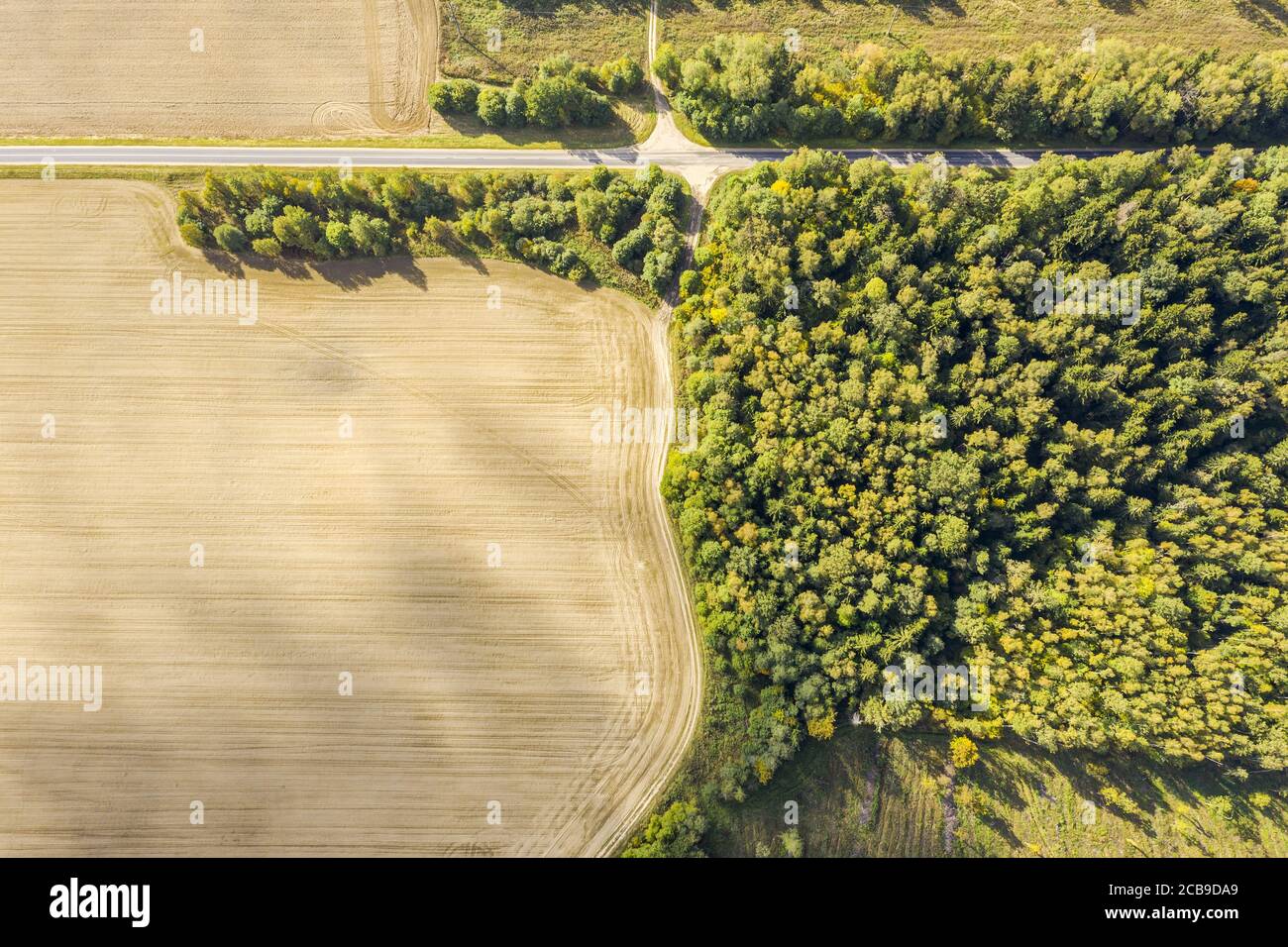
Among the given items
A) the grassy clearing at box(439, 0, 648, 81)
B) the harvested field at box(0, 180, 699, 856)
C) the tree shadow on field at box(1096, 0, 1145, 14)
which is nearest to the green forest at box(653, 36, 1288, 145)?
the tree shadow on field at box(1096, 0, 1145, 14)

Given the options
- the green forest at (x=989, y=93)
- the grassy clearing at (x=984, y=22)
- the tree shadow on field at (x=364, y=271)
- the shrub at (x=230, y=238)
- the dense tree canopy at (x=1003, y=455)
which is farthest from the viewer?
the grassy clearing at (x=984, y=22)

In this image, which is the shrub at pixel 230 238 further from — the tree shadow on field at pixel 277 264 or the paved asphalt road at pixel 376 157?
the paved asphalt road at pixel 376 157

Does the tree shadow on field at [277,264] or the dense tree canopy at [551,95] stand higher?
the dense tree canopy at [551,95]

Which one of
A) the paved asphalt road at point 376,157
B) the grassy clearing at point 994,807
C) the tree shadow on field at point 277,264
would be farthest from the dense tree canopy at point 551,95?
the grassy clearing at point 994,807

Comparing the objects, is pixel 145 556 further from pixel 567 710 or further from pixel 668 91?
pixel 668 91

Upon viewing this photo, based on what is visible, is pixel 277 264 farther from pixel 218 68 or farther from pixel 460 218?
pixel 218 68

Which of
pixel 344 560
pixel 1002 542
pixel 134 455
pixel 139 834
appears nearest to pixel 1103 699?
pixel 1002 542

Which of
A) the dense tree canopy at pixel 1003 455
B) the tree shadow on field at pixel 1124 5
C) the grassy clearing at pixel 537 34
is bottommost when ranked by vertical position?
the dense tree canopy at pixel 1003 455
